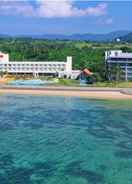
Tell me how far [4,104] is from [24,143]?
880 inches

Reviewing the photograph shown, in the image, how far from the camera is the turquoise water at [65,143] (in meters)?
25.2

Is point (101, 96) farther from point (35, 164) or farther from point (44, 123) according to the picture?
point (35, 164)

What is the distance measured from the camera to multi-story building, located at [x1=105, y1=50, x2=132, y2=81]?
251 feet

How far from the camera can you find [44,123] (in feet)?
137

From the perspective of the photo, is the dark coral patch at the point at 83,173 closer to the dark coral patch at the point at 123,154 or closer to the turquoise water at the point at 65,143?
the turquoise water at the point at 65,143

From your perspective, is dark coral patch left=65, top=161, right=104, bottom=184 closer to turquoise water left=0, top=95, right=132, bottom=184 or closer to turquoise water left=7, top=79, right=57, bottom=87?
turquoise water left=0, top=95, right=132, bottom=184

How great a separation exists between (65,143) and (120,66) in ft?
156

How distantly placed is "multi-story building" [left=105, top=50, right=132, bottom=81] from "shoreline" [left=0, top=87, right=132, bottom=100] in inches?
391

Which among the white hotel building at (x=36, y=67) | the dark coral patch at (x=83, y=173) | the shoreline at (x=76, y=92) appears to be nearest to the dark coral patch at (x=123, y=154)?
the dark coral patch at (x=83, y=173)

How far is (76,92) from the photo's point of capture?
64.9 metres

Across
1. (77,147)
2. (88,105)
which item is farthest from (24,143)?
(88,105)

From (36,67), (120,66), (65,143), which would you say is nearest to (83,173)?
(65,143)

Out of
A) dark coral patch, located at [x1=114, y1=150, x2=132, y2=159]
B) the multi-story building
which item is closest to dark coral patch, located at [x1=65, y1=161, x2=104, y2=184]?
dark coral patch, located at [x1=114, y1=150, x2=132, y2=159]

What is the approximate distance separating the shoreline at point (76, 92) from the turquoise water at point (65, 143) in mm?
6817
